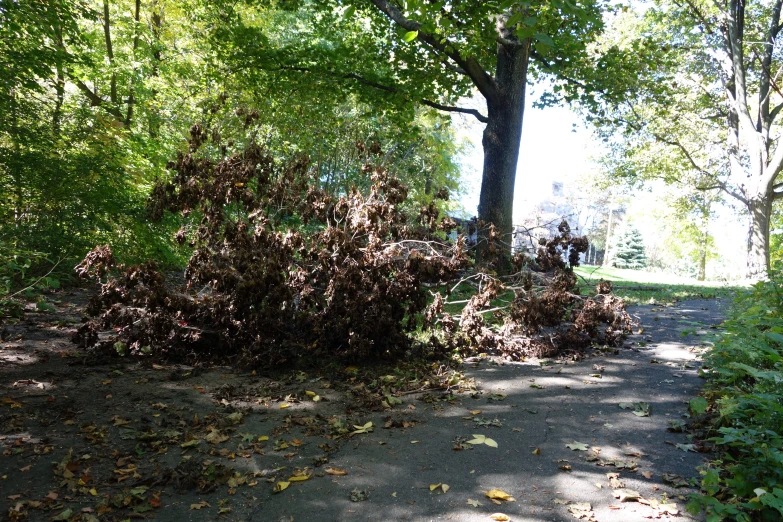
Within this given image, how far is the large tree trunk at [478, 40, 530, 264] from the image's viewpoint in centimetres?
943

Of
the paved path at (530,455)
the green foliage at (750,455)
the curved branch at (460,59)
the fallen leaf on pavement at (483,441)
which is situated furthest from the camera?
the curved branch at (460,59)

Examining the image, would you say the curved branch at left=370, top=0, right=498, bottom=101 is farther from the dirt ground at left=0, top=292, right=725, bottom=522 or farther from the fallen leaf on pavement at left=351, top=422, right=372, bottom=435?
the fallen leaf on pavement at left=351, top=422, right=372, bottom=435

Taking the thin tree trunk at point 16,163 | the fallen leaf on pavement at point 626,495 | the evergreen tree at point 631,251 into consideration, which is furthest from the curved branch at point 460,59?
the evergreen tree at point 631,251

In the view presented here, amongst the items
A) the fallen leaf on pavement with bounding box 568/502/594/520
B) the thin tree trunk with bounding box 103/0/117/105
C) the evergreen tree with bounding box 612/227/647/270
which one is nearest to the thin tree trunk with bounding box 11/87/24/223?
the thin tree trunk with bounding box 103/0/117/105

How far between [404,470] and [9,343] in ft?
14.7

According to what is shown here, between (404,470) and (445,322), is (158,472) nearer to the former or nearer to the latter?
(404,470)

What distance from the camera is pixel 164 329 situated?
5.08 m

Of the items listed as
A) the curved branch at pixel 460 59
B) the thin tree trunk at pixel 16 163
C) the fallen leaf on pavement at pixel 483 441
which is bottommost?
the fallen leaf on pavement at pixel 483 441

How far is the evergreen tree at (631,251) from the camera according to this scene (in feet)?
145

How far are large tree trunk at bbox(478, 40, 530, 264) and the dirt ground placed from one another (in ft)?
15.2

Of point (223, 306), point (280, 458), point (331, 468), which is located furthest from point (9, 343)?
point (331, 468)

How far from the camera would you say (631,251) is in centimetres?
4462

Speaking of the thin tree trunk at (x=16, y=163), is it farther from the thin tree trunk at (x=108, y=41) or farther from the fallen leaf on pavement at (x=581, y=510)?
the fallen leaf on pavement at (x=581, y=510)

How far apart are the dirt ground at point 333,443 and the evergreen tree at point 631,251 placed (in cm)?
4293
